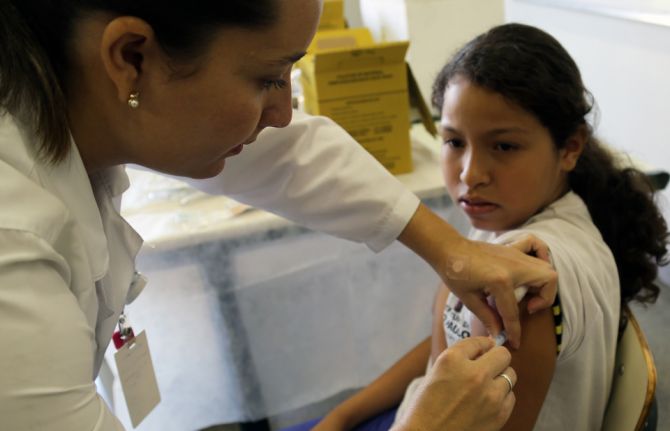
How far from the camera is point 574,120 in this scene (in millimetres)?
1060

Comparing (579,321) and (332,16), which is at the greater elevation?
(332,16)

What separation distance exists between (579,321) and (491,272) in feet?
0.55

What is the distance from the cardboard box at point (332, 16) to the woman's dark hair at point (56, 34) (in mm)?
1794

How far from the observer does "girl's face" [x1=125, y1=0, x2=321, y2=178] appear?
0.61 metres

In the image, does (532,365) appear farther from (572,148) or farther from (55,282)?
(55,282)

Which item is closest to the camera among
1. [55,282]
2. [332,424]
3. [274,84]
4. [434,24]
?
[55,282]

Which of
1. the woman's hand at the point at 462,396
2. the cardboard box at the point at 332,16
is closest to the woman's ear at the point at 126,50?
the woman's hand at the point at 462,396

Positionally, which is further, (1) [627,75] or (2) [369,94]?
(1) [627,75]

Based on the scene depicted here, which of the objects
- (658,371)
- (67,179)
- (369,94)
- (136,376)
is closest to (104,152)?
(67,179)

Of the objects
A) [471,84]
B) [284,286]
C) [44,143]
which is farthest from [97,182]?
[284,286]

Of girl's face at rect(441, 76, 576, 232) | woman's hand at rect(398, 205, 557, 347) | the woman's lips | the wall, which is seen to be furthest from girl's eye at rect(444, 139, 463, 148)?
the wall

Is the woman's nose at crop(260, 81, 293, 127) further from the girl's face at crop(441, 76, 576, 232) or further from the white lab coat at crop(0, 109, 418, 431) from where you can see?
the girl's face at crop(441, 76, 576, 232)

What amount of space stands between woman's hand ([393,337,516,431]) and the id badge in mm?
543

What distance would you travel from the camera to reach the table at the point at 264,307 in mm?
1414
